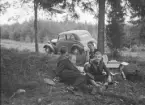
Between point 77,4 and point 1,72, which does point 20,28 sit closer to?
point 77,4

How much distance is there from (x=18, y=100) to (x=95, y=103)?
158cm

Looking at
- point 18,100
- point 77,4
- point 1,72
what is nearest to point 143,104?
point 18,100

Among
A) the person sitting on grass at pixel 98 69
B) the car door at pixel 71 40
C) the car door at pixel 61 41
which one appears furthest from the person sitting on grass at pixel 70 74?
the car door at pixel 61 41

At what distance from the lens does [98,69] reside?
5543mm

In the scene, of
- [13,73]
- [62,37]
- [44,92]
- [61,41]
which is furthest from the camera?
[62,37]

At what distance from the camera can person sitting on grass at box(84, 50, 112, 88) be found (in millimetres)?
5484

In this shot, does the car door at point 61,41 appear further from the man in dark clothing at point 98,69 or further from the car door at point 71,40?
the man in dark clothing at point 98,69

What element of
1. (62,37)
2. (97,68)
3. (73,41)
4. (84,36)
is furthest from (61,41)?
(97,68)

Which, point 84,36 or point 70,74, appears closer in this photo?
point 70,74

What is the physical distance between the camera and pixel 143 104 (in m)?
4.01

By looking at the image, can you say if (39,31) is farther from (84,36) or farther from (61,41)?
(84,36)

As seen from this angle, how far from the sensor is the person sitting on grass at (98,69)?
548 cm

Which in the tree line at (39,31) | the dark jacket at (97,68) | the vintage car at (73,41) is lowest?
the dark jacket at (97,68)

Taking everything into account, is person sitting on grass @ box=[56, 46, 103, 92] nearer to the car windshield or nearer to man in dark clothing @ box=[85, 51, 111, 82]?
man in dark clothing @ box=[85, 51, 111, 82]
